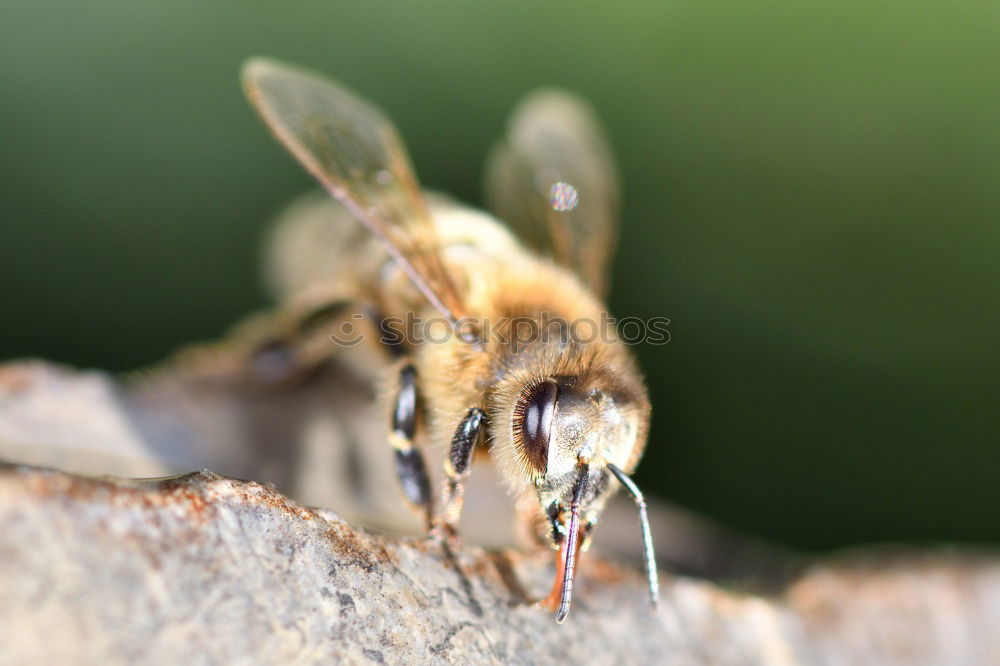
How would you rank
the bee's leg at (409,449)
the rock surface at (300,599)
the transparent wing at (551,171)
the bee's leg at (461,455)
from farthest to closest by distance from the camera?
1. the transparent wing at (551,171)
2. the bee's leg at (409,449)
3. the bee's leg at (461,455)
4. the rock surface at (300,599)

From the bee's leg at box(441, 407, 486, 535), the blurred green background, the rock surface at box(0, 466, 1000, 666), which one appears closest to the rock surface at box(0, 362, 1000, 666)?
the rock surface at box(0, 466, 1000, 666)

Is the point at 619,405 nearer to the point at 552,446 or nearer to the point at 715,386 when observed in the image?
the point at 552,446

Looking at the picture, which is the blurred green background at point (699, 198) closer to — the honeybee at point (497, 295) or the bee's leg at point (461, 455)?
the honeybee at point (497, 295)

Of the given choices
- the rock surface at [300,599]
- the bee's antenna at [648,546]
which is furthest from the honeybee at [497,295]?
the rock surface at [300,599]

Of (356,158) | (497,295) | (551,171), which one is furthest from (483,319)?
Answer: (551,171)

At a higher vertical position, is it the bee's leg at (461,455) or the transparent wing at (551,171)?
the transparent wing at (551,171)

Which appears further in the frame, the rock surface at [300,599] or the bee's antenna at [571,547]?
the bee's antenna at [571,547]
